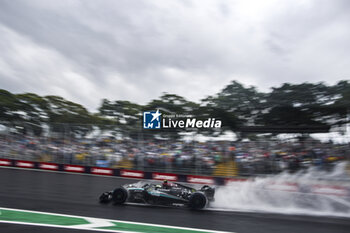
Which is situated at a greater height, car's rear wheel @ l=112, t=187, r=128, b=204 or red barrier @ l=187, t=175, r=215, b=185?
red barrier @ l=187, t=175, r=215, b=185

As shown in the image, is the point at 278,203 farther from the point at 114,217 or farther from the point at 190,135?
the point at 190,135

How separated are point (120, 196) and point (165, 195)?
1337 millimetres

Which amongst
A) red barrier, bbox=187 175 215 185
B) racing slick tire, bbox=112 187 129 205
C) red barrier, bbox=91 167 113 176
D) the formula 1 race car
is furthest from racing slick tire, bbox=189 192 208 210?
red barrier, bbox=91 167 113 176

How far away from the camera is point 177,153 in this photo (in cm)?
1552

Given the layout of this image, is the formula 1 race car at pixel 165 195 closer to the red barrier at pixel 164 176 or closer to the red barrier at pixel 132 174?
the red barrier at pixel 164 176

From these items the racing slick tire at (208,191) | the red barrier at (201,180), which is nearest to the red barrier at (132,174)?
the red barrier at (201,180)

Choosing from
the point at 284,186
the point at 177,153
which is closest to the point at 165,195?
the point at 284,186

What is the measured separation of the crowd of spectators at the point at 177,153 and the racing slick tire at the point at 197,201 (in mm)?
6560

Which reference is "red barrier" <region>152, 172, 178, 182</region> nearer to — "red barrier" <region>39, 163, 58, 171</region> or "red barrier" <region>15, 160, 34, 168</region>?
"red barrier" <region>39, 163, 58, 171</region>

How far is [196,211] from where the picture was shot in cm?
777

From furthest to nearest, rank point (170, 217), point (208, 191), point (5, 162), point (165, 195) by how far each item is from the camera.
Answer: point (5, 162), point (208, 191), point (165, 195), point (170, 217)

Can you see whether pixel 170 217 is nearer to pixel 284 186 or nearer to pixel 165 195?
pixel 165 195

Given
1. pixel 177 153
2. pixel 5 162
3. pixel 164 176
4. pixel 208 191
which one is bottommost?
pixel 208 191

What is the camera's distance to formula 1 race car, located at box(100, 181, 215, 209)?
25.7 ft
